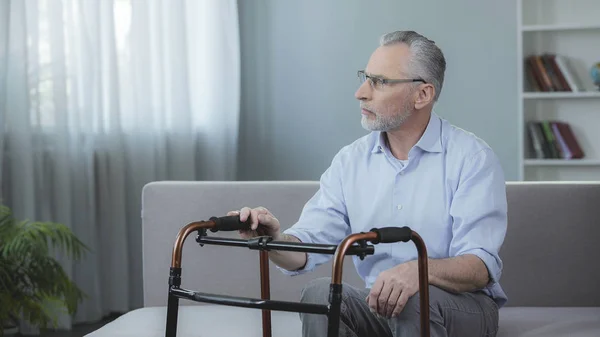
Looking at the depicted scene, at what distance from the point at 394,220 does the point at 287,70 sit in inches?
112

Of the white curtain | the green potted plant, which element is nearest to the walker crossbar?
the green potted plant

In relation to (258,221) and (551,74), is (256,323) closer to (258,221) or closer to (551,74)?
(258,221)

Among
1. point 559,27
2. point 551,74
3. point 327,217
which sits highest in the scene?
point 559,27

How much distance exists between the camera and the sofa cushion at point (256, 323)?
210 cm

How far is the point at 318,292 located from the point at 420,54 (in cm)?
62

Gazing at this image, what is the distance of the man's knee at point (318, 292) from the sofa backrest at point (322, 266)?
2.12 ft

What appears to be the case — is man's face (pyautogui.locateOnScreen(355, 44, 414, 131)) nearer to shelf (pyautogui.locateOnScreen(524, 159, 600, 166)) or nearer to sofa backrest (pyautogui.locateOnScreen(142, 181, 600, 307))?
sofa backrest (pyautogui.locateOnScreen(142, 181, 600, 307))

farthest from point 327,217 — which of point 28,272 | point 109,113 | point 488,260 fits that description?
point 109,113

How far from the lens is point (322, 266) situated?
95.3 inches

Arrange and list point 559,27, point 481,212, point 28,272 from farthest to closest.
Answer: point 559,27 → point 28,272 → point 481,212

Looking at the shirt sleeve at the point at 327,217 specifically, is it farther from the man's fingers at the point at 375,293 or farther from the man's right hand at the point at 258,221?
the man's fingers at the point at 375,293

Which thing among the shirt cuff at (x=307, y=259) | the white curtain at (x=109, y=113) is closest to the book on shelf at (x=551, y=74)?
the white curtain at (x=109, y=113)

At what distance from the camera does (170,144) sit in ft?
14.3

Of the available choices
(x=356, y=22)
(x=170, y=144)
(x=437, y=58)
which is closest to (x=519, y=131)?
(x=356, y=22)
